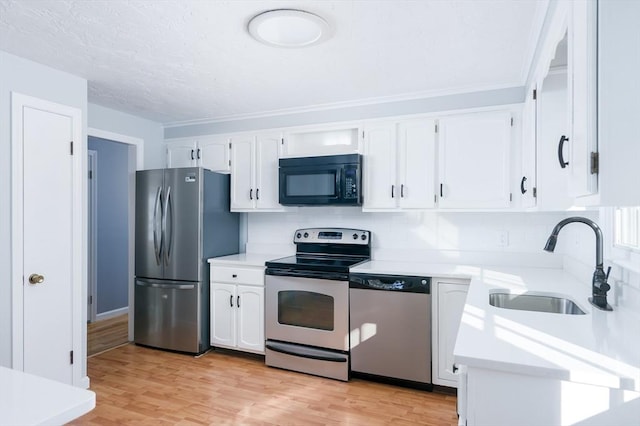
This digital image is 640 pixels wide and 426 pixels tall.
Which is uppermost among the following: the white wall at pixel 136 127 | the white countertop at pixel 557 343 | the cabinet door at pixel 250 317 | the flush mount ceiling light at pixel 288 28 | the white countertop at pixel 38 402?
the flush mount ceiling light at pixel 288 28

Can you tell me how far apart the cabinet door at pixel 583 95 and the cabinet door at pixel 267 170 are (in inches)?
106

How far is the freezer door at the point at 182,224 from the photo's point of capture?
347cm

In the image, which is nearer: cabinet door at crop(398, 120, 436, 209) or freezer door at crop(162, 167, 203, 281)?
cabinet door at crop(398, 120, 436, 209)

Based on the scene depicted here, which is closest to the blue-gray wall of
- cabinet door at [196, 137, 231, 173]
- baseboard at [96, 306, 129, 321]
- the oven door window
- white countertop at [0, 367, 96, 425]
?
baseboard at [96, 306, 129, 321]

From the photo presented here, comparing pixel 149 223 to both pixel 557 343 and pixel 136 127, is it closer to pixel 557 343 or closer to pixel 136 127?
pixel 136 127

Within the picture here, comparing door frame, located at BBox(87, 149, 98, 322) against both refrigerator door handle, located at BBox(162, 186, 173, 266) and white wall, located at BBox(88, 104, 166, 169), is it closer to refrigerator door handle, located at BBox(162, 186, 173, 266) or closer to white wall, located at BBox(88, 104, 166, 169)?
white wall, located at BBox(88, 104, 166, 169)

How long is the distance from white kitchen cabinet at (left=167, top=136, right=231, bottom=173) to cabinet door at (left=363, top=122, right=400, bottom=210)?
4.72ft

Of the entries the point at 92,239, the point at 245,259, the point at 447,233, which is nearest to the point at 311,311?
the point at 245,259

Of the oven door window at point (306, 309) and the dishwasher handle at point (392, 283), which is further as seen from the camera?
the oven door window at point (306, 309)

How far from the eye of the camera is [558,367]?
103 cm

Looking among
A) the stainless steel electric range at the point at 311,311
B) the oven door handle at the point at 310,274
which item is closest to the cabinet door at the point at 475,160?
the stainless steel electric range at the point at 311,311

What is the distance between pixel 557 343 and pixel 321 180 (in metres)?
2.33

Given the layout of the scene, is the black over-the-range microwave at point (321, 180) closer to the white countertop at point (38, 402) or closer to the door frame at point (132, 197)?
the door frame at point (132, 197)

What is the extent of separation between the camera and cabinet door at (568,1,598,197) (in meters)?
1.01
